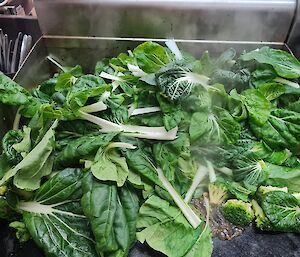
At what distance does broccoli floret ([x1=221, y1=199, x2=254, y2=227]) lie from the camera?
110 cm

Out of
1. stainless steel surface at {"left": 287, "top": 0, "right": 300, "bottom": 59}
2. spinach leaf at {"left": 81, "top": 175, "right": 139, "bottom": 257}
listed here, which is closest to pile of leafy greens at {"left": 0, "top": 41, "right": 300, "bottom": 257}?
spinach leaf at {"left": 81, "top": 175, "right": 139, "bottom": 257}

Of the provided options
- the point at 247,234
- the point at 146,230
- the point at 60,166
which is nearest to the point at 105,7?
the point at 60,166

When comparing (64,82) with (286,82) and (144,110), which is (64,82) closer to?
(144,110)

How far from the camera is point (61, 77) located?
1270mm

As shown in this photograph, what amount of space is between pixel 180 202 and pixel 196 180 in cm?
13

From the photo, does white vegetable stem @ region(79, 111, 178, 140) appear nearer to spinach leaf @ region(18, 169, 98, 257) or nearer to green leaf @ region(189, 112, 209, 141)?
green leaf @ region(189, 112, 209, 141)

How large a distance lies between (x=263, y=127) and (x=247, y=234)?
0.36 metres

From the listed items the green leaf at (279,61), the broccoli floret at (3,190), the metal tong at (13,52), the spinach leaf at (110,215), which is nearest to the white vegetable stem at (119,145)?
the spinach leaf at (110,215)

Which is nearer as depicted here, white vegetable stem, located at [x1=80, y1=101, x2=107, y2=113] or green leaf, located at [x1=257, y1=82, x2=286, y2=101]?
white vegetable stem, located at [x1=80, y1=101, x2=107, y2=113]

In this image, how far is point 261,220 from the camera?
111cm

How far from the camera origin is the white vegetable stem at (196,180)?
3.75 feet

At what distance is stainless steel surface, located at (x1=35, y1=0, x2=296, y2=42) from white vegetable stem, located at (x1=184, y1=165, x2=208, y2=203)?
62 cm

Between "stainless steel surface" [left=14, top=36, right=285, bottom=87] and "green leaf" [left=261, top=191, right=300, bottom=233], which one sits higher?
"stainless steel surface" [left=14, top=36, right=285, bottom=87]

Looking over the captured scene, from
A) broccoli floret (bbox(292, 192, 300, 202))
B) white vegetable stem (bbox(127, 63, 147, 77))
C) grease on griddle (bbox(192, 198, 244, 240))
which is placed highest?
white vegetable stem (bbox(127, 63, 147, 77))
